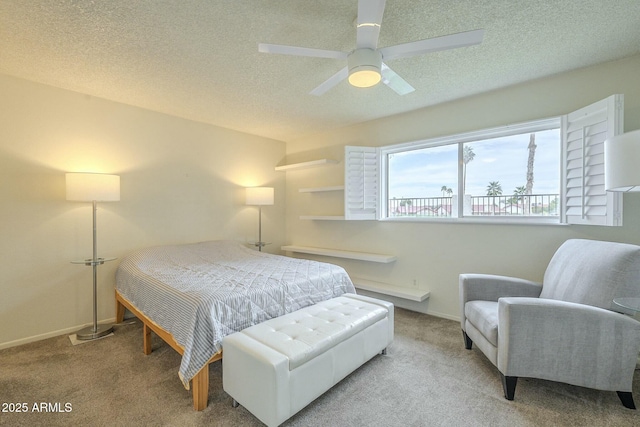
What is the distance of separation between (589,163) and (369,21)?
7.14ft

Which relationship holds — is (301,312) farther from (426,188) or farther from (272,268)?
(426,188)

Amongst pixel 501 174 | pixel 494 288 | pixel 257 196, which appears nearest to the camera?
pixel 494 288

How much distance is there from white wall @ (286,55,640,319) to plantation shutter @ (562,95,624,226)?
0.21m

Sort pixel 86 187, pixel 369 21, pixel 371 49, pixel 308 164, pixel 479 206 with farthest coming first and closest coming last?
pixel 308 164, pixel 479 206, pixel 86 187, pixel 371 49, pixel 369 21

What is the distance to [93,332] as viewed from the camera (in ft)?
9.00

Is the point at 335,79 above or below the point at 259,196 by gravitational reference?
above

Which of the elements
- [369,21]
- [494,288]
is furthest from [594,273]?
[369,21]

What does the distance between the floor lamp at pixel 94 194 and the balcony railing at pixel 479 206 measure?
126 inches

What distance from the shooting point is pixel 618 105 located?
81.0 inches

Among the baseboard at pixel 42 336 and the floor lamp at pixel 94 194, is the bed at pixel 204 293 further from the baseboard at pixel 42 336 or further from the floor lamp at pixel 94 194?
the baseboard at pixel 42 336

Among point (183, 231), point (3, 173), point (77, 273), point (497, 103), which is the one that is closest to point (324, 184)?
point (183, 231)

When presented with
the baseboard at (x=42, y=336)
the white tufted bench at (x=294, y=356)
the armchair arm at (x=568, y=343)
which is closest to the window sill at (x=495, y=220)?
the armchair arm at (x=568, y=343)

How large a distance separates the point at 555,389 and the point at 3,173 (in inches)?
187

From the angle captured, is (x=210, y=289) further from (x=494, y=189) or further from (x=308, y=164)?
(x=494, y=189)
